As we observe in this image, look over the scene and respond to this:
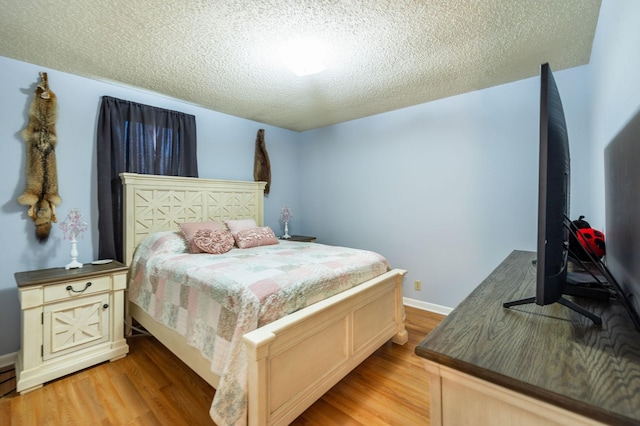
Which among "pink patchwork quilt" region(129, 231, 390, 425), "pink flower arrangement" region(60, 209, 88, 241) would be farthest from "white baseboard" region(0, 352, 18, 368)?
"pink flower arrangement" region(60, 209, 88, 241)

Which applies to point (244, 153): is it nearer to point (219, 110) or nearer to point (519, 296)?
point (219, 110)

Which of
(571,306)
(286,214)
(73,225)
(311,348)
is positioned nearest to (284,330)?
(311,348)

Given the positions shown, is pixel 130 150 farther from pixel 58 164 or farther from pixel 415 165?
pixel 415 165

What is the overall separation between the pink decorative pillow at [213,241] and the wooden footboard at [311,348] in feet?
4.36

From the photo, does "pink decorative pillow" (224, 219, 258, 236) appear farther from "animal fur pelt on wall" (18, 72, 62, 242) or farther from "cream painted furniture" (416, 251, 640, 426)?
"cream painted furniture" (416, 251, 640, 426)

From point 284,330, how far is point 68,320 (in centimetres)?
183

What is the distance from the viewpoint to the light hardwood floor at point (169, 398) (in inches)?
66.7

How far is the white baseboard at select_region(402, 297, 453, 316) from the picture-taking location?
319cm

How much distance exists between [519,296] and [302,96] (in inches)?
106

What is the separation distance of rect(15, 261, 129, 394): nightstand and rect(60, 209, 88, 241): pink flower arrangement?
0.29 metres

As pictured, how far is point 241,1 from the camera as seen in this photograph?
5.35ft

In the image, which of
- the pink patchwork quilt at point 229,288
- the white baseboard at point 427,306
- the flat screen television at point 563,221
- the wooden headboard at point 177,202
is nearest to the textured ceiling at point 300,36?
the wooden headboard at point 177,202

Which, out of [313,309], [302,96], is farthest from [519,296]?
[302,96]

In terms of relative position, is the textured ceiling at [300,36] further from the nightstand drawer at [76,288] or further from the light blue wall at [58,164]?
the nightstand drawer at [76,288]
